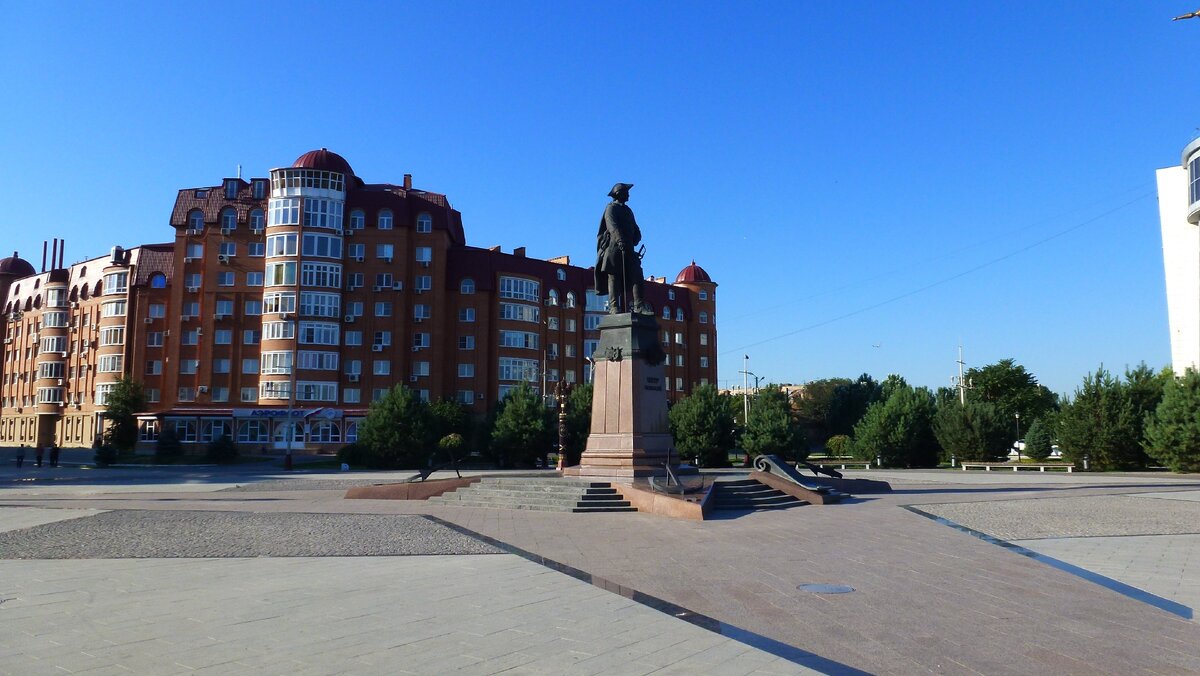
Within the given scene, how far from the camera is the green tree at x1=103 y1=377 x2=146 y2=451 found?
58.1 meters

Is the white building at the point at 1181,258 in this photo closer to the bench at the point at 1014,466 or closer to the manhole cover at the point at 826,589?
the bench at the point at 1014,466

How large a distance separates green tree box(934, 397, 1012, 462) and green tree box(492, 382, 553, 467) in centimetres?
2192

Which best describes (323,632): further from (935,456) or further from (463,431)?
(935,456)

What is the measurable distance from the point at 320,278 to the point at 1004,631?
59.0 meters

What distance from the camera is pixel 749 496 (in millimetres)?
17969

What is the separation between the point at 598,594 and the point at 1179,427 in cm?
3614

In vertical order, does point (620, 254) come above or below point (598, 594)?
above

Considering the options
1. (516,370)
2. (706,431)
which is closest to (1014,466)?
(706,431)

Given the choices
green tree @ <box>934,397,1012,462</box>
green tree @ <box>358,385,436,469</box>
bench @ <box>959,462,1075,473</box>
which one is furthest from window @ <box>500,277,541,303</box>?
bench @ <box>959,462,1075,473</box>

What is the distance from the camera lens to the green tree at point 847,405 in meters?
91.3

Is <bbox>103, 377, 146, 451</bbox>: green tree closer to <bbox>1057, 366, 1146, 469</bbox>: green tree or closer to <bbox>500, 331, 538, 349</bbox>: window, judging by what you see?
<bbox>500, 331, 538, 349</bbox>: window

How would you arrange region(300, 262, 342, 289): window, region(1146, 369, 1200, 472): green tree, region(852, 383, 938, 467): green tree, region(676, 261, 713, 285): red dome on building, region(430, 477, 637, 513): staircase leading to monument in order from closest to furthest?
region(430, 477, 637, 513): staircase leading to monument → region(1146, 369, 1200, 472): green tree → region(852, 383, 938, 467): green tree → region(300, 262, 342, 289): window → region(676, 261, 713, 285): red dome on building

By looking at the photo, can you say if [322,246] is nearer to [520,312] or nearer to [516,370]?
[520,312]

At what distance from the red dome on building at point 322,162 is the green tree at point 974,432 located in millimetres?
44334
